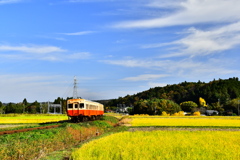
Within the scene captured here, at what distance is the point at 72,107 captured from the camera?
39875 mm

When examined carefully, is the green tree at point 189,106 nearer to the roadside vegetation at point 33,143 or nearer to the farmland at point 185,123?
the farmland at point 185,123

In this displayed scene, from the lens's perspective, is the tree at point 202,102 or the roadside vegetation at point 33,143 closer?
the roadside vegetation at point 33,143

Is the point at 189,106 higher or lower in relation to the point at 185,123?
higher

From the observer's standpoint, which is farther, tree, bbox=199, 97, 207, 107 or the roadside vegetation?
tree, bbox=199, 97, 207, 107

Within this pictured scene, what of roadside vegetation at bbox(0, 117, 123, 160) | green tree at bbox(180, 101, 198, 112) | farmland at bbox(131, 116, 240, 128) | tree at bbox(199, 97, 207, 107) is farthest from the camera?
tree at bbox(199, 97, 207, 107)

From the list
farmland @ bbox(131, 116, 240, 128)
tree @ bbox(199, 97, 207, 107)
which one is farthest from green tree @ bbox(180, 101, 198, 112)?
farmland @ bbox(131, 116, 240, 128)

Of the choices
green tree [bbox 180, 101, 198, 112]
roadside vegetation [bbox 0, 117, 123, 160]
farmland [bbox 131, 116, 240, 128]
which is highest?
green tree [bbox 180, 101, 198, 112]

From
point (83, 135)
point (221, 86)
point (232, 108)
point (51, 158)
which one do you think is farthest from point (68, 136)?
point (221, 86)

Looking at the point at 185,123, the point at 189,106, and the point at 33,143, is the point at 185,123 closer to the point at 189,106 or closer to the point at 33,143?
the point at 33,143

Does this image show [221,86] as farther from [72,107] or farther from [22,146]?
[22,146]

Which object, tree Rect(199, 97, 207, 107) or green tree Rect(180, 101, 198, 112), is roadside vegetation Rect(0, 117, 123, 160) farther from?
tree Rect(199, 97, 207, 107)

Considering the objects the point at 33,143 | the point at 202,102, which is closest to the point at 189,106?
the point at 202,102

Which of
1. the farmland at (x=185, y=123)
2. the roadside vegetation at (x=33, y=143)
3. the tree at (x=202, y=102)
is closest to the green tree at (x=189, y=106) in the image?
the tree at (x=202, y=102)

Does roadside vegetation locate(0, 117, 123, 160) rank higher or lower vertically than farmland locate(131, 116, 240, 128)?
higher
